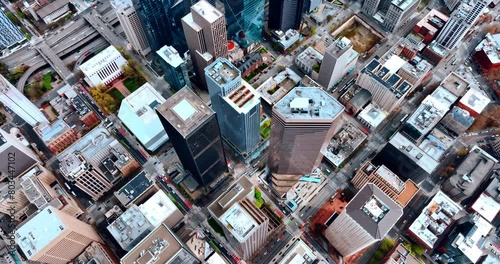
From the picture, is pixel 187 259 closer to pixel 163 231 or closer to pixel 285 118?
pixel 163 231

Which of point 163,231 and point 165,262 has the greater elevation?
point 163,231

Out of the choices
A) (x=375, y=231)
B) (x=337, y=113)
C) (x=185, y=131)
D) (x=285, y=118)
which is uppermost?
(x=185, y=131)

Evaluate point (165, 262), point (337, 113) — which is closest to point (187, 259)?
point (165, 262)

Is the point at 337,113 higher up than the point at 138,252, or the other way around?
the point at 138,252

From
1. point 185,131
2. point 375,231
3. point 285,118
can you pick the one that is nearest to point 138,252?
point 185,131

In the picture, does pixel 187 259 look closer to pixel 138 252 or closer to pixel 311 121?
pixel 138 252

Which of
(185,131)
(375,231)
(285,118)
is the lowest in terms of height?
(375,231)
